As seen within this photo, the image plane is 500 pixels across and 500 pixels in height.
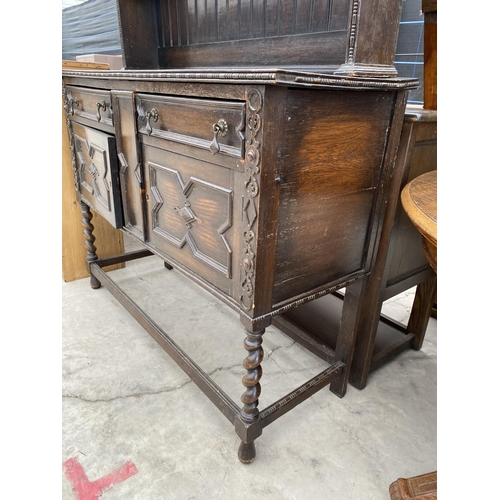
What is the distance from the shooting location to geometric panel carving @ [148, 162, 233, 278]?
1.27 meters

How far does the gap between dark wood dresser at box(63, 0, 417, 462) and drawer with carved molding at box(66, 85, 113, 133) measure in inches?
0.5

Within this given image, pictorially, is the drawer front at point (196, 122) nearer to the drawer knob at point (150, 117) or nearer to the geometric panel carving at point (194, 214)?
the drawer knob at point (150, 117)

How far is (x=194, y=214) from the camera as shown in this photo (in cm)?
138

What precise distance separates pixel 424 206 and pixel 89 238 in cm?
229

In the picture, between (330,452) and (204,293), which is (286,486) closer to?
(330,452)

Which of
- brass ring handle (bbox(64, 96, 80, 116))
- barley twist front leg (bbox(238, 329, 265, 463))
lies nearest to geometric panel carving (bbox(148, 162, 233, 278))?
barley twist front leg (bbox(238, 329, 265, 463))

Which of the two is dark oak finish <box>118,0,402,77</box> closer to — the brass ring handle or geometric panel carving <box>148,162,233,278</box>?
the brass ring handle

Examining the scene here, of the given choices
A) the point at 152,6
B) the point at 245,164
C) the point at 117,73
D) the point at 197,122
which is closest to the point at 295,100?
the point at 245,164

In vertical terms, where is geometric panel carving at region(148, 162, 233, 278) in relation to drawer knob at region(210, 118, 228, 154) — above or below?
below

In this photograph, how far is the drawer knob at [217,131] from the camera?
1.12 meters

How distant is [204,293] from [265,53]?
160cm

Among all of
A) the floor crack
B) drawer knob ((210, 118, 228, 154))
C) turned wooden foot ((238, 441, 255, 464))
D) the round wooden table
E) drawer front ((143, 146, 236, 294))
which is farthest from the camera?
the floor crack

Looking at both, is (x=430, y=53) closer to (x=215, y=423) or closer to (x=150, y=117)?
(x=150, y=117)

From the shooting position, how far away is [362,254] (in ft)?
5.14
